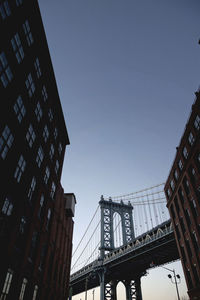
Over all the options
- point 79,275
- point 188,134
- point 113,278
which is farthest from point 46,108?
point 79,275

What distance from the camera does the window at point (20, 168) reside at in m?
21.6

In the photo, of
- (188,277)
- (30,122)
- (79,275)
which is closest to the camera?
(30,122)

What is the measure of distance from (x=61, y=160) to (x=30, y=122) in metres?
13.3

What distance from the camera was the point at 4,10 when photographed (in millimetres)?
19203

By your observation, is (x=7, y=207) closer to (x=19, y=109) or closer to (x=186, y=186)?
(x=19, y=109)

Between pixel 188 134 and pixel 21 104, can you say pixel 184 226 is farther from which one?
pixel 21 104

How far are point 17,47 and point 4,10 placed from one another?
3.15 metres

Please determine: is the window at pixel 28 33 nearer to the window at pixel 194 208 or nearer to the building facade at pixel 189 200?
the building facade at pixel 189 200

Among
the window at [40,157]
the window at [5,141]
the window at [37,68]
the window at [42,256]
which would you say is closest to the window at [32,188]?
the window at [40,157]

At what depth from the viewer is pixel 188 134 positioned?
118 ft

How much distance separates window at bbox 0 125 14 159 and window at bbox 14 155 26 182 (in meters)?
2.60

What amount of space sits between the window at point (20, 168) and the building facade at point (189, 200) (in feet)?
79.7

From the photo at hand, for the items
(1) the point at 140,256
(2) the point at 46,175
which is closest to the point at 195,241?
(2) the point at 46,175

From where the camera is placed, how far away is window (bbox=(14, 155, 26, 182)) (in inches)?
850
